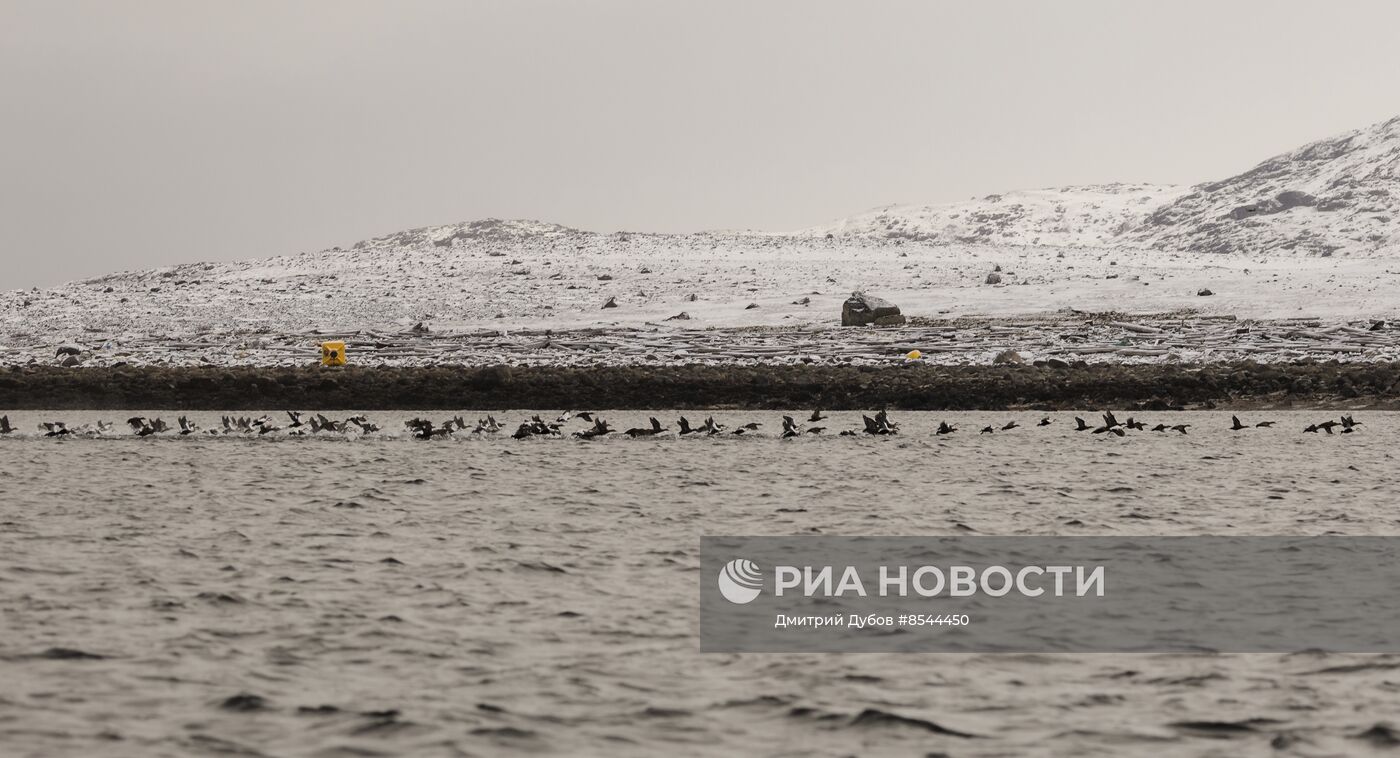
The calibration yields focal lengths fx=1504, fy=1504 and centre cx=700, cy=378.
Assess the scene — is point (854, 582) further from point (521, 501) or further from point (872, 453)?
point (872, 453)

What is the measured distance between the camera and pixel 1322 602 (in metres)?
10.2

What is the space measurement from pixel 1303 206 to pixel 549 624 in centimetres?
11455

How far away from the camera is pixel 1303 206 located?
113 metres

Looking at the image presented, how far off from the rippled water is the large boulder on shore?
3103 centimetres

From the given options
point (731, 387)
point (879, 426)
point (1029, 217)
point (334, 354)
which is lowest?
point (879, 426)

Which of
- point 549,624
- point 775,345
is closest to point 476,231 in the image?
point 775,345

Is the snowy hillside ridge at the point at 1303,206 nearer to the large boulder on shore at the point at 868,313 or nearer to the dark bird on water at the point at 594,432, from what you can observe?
the large boulder on shore at the point at 868,313

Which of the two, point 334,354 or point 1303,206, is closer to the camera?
point 334,354

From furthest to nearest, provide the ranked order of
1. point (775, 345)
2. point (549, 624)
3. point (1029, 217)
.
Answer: point (1029, 217), point (775, 345), point (549, 624)

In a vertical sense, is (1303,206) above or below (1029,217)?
below

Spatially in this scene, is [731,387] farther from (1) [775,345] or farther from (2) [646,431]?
(1) [775,345]

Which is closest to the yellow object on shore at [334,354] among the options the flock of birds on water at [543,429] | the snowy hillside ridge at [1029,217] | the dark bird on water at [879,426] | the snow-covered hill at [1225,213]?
the flock of birds on water at [543,429]

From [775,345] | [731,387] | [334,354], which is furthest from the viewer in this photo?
[775,345]

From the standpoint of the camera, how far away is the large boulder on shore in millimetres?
51875
